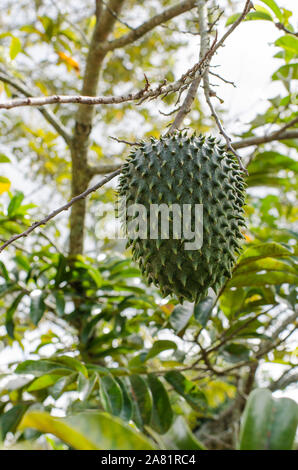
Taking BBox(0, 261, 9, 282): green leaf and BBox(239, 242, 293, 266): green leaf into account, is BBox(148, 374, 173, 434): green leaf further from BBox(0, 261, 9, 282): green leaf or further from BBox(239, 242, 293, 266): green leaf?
BBox(0, 261, 9, 282): green leaf

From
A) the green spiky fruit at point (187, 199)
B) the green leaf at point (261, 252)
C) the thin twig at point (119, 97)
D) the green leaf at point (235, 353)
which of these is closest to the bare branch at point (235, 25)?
the thin twig at point (119, 97)

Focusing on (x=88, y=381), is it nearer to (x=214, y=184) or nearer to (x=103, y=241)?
(x=214, y=184)

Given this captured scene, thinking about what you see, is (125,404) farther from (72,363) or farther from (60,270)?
(60,270)

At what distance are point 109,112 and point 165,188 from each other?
→ 14.4 feet

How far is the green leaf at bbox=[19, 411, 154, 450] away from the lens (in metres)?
0.70

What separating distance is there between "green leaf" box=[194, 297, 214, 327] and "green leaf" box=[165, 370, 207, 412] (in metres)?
0.37

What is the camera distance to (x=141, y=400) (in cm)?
194

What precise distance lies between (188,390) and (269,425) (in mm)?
1241

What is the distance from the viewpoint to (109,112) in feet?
18.4

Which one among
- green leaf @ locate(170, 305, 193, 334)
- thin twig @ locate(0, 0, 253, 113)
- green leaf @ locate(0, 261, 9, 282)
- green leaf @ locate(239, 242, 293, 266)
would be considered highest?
thin twig @ locate(0, 0, 253, 113)

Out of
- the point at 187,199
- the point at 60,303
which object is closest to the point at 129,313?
the point at 60,303

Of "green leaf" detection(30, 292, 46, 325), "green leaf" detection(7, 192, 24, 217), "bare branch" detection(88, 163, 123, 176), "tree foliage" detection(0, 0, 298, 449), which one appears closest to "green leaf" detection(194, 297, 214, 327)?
"tree foliage" detection(0, 0, 298, 449)

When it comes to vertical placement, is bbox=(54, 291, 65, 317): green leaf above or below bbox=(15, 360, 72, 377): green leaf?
above
